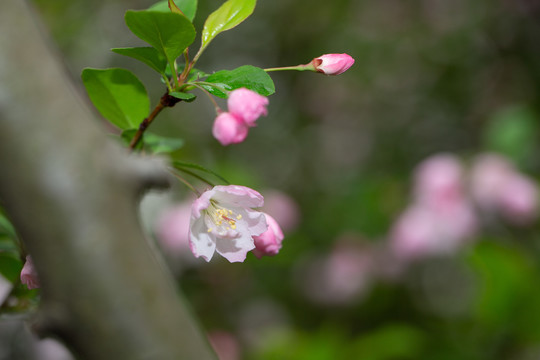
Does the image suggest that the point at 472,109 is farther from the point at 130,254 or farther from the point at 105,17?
the point at 130,254

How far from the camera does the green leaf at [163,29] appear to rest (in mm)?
494

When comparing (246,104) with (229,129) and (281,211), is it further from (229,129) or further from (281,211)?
(281,211)

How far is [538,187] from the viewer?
1.91 meters

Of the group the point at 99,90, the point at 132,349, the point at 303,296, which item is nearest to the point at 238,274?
the point at 303,296

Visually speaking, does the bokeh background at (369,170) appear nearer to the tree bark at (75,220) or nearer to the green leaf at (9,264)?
the green leaf at (9,264)

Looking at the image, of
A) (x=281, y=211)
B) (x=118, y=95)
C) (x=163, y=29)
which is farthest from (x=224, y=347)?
(x=163, y=29)

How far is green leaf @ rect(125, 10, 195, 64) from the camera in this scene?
0.49 meters

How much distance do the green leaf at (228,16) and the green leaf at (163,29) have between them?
0.20 feet

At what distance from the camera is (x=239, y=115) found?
57 centimetres

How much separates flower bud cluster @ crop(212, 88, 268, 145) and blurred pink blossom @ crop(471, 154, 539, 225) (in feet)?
4.66

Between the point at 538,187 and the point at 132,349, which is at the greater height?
the point at 132,349

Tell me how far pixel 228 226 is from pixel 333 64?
0.71 feet

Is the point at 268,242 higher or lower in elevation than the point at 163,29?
lower

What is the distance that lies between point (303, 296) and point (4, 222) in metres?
2.01
